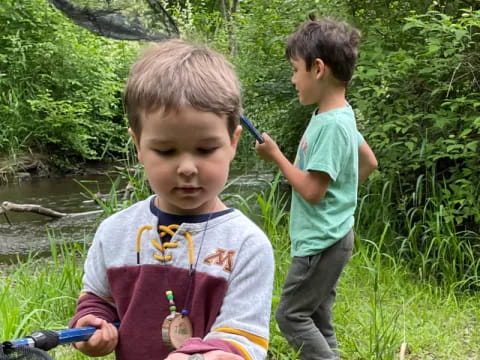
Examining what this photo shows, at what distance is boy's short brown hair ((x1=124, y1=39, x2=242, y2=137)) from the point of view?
1275 mm

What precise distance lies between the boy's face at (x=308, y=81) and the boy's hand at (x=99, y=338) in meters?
1.67

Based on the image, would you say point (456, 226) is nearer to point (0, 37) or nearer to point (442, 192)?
point (442, 192)

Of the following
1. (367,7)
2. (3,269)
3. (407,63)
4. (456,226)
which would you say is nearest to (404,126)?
(407,63)

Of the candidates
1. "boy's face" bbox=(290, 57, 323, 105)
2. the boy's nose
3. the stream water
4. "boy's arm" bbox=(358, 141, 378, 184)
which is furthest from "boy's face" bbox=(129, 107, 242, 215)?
the stream water

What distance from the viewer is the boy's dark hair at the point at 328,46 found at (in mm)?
2824

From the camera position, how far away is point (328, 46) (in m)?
2.82

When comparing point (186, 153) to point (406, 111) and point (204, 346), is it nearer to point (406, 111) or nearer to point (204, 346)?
point (204, 346)

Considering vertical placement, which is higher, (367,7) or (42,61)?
(367,7)

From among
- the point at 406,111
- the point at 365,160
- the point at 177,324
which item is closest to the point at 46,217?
the point at 406,111

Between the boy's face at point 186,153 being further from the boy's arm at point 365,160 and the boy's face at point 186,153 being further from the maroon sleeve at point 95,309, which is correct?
the boy's arm at point 365,160

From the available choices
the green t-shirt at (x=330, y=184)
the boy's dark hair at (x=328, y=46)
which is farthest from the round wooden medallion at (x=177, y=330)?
the boy's dark hair at (x=328, y=46)

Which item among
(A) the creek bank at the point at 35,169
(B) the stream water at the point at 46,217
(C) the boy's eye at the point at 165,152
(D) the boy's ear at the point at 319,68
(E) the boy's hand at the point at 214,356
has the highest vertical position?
(C) the boy's eye at the point at 165,152

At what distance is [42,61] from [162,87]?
12.1m

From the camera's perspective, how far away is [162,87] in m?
1.29
